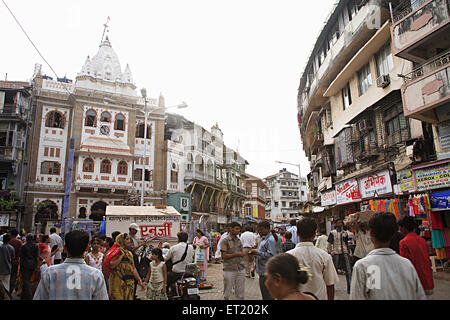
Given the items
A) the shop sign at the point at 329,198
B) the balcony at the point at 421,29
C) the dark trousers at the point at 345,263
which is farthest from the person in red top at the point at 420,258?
the shop sign at the point at 329,198

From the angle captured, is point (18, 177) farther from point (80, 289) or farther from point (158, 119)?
Answer: point (80, 289)

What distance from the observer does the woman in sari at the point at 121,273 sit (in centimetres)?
509

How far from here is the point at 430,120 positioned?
11773 millimetres

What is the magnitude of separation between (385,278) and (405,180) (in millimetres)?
11062

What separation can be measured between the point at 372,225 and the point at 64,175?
31132 millimetres

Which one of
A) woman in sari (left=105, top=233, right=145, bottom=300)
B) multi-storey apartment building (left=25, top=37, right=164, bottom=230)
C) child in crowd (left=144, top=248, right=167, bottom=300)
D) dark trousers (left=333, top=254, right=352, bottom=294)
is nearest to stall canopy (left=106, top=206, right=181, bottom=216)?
dark trousers (left=333, top=254, right=352, bottom=294)

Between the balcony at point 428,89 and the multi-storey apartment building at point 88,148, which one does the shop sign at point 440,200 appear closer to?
the balcony at point 428,89

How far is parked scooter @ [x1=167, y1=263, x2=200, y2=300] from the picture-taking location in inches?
263

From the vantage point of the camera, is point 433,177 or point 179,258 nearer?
point 179,258

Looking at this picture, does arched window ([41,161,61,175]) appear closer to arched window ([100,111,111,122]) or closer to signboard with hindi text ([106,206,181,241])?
arched window ([100,111,111,122])

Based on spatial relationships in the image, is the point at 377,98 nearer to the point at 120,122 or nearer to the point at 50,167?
the point at 120,122

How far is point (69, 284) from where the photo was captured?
10.2 feet

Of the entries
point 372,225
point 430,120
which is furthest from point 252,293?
point 430,120

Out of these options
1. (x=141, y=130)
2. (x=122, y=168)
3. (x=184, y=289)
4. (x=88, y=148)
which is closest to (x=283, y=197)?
(x=141, y=130)
